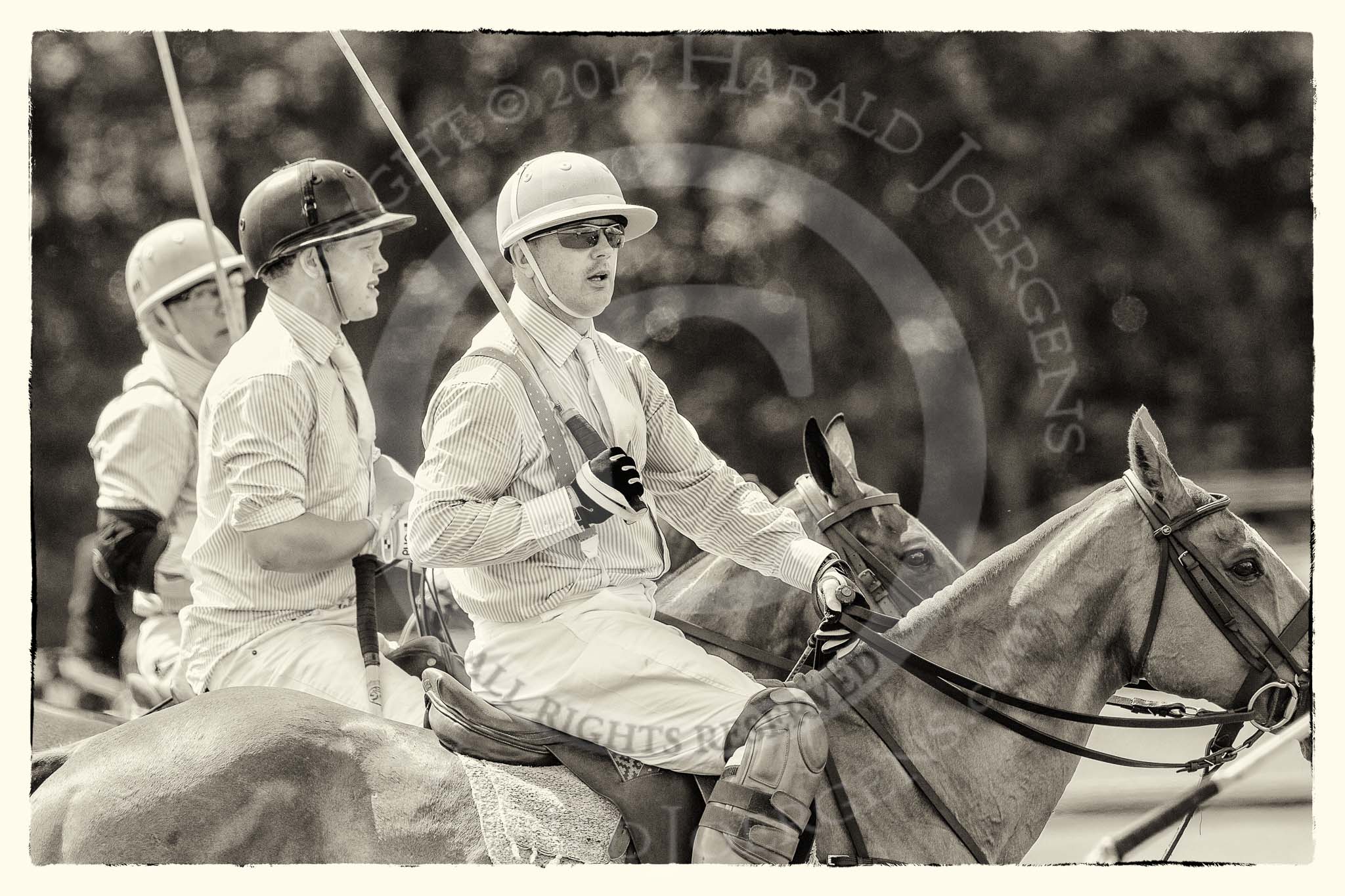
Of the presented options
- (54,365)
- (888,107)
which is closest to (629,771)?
A: (54,365)

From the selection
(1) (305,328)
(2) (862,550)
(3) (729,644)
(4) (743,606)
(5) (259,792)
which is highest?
(1) (305,328)

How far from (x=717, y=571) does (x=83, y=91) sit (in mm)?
3540

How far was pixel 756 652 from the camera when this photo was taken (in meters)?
5.55

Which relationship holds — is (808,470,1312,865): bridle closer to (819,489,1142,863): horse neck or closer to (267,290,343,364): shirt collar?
(819,489,1142,863): horse neck

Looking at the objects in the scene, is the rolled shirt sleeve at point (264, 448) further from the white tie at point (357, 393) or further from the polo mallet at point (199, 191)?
the polo mallet at point (199, 191)

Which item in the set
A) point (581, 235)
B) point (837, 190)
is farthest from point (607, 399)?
point (837, 190)

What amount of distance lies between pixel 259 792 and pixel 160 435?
230 cm

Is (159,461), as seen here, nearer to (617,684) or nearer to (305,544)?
(305,544)

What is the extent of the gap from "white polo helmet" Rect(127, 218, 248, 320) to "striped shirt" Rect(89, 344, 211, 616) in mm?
344

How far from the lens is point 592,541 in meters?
4.79

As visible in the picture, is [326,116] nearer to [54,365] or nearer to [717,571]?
[54,365]

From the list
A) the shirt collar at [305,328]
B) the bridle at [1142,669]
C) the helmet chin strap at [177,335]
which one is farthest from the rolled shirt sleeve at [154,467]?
the bridle at [1142,669]

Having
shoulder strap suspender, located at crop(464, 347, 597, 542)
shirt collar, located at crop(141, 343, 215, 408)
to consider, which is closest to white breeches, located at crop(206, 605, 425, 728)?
shoulder strap suspender, located at crop(464, 347, 597, 542)

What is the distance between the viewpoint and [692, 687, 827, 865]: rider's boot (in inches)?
175
